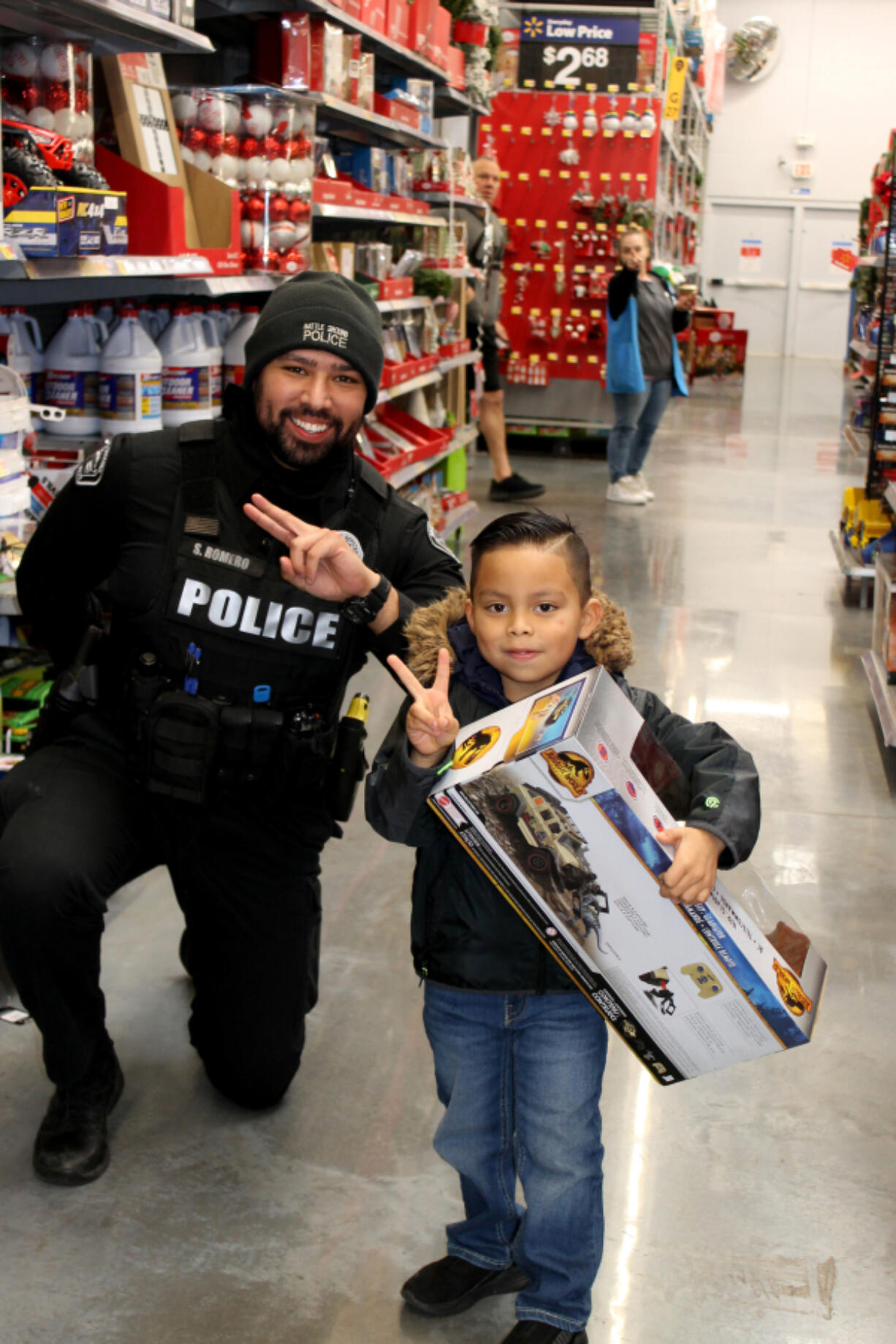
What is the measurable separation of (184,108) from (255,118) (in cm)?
25

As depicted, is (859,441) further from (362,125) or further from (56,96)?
(56,96)

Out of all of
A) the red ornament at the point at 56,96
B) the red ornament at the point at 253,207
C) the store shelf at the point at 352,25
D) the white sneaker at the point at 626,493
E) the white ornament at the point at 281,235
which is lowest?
the white sneaker at the point at 626,493

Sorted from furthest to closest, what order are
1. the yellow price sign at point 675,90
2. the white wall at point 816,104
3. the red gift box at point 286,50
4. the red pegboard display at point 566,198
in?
the white wall at point 816,104
the yellow price sign at point 675,90
the red pegboard display at point 566,198
the red gift box at point 286,50

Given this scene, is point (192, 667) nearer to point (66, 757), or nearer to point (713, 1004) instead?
point (66, 757)

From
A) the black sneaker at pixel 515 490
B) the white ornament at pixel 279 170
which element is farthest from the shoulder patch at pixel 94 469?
the black sneaker at pixel 515 490

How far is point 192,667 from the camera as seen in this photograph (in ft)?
7.66

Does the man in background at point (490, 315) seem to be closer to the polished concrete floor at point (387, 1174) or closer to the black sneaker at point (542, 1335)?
the polished concrete floor at point (387, 1174)

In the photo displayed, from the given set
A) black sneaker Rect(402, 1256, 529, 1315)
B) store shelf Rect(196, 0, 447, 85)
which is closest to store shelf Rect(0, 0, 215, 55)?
store shelf Rect(196, 0, 447, 85)

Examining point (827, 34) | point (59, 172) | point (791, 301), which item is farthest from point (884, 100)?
point (59, 172)

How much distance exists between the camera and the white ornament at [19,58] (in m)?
2.79

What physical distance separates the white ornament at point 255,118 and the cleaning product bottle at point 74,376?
850 mm

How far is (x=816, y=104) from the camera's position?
2252cm

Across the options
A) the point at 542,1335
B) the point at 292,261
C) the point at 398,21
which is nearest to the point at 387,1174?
the point at 542,1335

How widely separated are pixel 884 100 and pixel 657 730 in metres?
23.5
